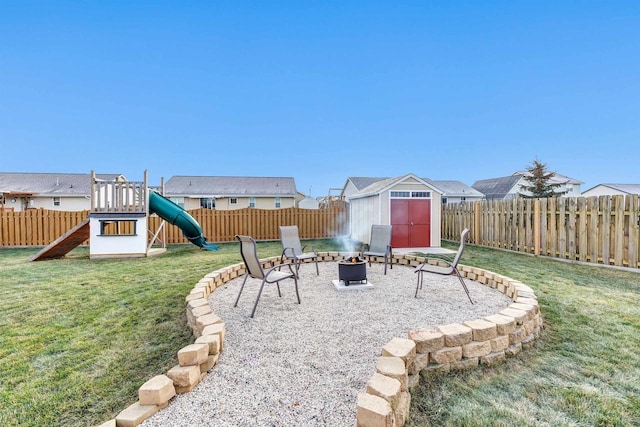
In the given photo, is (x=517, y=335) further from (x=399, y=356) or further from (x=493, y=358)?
(x=399, y=356)

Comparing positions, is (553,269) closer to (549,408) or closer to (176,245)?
(549,408)

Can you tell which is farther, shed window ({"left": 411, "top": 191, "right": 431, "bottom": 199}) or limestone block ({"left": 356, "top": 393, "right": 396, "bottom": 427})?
shed window ({"left": 411, "top": 191, "right": 431, "bottom": 199})

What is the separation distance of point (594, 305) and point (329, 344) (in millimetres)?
3667

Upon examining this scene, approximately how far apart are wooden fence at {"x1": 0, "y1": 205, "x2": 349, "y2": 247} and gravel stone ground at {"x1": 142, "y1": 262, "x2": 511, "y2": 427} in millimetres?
7871

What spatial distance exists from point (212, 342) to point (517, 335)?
276 cm

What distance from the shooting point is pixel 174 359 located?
8.71 ft

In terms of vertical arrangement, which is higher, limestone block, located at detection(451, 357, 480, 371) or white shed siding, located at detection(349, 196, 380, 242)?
white shed siding, located at detection(349, 196, 380, 242)

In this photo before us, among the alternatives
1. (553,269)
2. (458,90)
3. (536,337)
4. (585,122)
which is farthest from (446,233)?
(585,122)

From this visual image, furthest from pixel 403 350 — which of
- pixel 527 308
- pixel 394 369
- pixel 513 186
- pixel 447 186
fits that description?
pixel 513 186

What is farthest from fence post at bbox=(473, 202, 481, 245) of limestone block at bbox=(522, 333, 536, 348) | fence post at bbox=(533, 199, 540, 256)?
limestone block at bbox=(522, 333, 536, 348)

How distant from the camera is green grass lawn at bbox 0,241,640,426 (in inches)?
75.4

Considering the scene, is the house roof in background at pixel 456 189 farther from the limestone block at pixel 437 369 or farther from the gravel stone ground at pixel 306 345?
the limestone block at pixel 437 369

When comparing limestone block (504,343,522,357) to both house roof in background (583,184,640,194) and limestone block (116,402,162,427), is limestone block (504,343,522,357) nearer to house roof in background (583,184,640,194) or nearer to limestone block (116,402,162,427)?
limestone block (116,402,162,427)

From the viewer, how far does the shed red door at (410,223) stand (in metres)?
9.64
